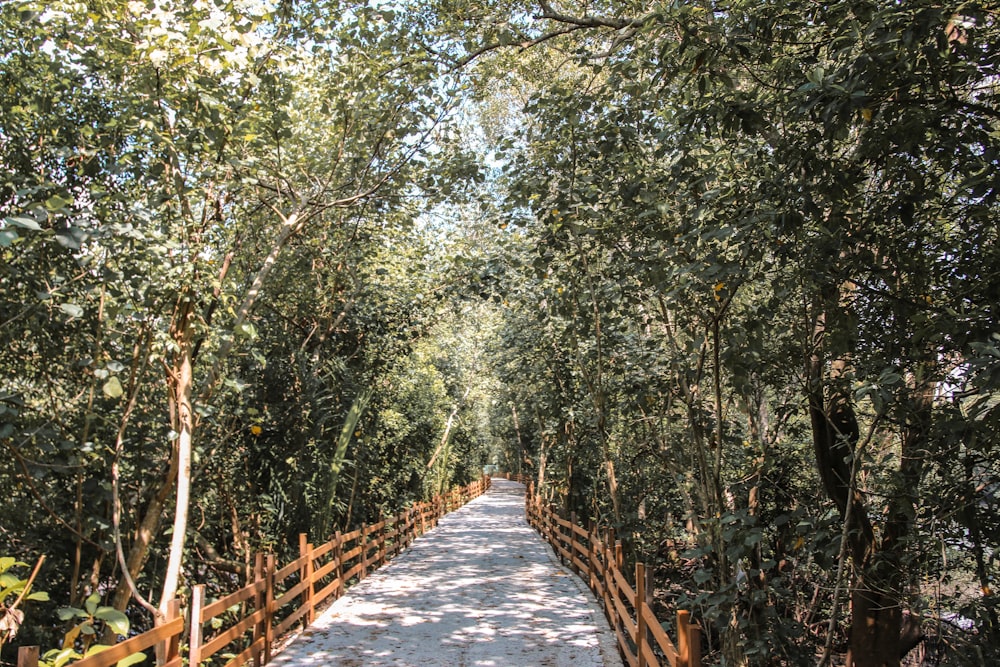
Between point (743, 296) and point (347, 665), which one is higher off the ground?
point (743, 296)

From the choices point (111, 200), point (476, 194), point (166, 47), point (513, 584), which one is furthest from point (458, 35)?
point (513, 584)

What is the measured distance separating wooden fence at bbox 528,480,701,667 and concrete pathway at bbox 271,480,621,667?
22 centimetres

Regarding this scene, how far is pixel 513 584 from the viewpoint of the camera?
1173 cm

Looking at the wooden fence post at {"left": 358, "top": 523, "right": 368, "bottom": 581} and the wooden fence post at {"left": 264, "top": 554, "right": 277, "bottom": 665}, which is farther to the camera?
the wooden fence post at {"left": 358, "top": 523, "right": 368, "bottom": 581}

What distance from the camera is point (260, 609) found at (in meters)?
6.85

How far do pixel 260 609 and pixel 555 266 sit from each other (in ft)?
17.0

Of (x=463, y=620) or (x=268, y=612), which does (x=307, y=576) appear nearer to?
(x=268, y=612)

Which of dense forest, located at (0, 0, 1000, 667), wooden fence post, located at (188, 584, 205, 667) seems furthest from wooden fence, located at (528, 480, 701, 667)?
wooden fence post, located at (188, 584, 205, 667)

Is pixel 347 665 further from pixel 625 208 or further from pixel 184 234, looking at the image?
Answer: pixel 625 208

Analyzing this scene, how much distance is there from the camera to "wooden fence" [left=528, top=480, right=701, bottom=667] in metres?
4.30

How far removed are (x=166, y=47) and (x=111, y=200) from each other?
1.25 m

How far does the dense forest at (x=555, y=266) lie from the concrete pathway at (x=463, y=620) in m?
1.56

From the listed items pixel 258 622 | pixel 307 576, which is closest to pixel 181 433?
pixel 258 622

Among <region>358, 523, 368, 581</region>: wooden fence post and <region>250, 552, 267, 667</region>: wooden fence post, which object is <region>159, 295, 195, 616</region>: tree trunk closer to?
<region>250, 552, 267, 667</region>: wooden fence post
